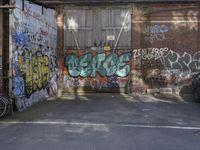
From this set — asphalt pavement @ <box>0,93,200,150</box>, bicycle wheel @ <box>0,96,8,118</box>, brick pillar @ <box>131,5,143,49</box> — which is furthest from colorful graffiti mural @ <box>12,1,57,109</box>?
brick pillar @ <box>131,5,143,49</box>

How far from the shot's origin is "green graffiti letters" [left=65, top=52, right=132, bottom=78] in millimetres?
21500

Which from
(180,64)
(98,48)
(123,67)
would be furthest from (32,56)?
(180,64)

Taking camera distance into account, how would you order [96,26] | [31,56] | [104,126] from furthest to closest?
[96,26] < [31,56] < [104,126]

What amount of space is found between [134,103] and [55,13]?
253 inches

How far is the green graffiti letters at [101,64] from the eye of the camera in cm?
2150

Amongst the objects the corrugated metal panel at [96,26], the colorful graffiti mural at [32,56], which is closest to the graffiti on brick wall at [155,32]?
the corrugated metal panel at [96,26]

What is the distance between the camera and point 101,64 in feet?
70.8

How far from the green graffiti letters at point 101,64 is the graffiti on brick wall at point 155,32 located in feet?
3.89

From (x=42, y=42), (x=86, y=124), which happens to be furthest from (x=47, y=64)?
(x=86, y=124)

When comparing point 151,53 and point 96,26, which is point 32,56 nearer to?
point 96,26

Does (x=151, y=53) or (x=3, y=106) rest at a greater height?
(x=151, y=53)

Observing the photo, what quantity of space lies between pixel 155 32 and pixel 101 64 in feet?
9.78

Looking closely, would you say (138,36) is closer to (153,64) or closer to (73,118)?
(153,64)

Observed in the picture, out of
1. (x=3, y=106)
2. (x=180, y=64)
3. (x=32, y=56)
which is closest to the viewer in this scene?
(x=3, y=106)
